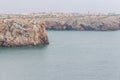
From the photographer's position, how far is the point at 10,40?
293 ft

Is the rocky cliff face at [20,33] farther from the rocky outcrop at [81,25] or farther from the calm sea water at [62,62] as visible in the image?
the rocky outcrop at [81,25]

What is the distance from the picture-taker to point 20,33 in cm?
8994

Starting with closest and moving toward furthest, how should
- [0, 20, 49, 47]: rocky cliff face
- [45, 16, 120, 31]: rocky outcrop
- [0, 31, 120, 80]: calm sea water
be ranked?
1. [0, 31, 120, 80]: calm sea water
2. [0, 20, 49, 47]: rocky cliff face
3. [45, 16, 120, 31]: rocky outcrop

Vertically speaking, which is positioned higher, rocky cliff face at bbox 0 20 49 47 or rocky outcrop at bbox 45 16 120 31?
rocky cliff face at bbox 0 20 49 47

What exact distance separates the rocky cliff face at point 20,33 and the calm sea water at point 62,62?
2629mm

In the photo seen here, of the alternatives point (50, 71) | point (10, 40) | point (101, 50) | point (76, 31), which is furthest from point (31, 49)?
point (76, 31)

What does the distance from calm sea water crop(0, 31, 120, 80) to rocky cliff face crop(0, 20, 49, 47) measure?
2629mm

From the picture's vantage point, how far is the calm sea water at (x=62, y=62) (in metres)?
59.9

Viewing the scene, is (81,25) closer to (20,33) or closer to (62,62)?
(20,33)

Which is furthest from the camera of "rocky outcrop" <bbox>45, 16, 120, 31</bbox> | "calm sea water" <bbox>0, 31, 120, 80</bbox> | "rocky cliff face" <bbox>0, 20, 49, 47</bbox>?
"rocky outcrop" <bbox>45, 16, 120, 31</bbox>

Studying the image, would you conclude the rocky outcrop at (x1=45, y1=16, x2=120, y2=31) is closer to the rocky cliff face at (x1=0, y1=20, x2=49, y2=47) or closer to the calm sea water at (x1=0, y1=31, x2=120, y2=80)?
the calm sea water at (x1=0, y1=31, x2=120, y2=80)

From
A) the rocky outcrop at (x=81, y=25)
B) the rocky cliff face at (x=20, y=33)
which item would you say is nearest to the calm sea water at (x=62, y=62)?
the rocky cliff face at (x=20, y=33)

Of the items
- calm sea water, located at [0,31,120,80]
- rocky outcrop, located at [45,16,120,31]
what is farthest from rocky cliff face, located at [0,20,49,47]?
rocky outcrop, located at [45,16,120,31]

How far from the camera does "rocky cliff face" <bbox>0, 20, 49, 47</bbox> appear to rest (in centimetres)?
8950
